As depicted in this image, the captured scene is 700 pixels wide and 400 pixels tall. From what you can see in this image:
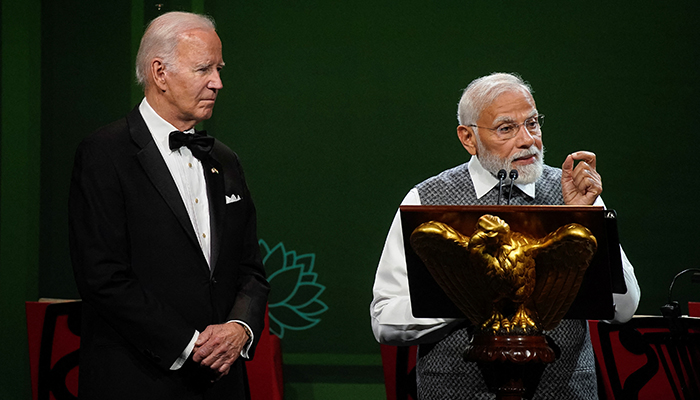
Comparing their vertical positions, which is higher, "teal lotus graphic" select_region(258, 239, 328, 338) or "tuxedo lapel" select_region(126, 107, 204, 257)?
"tuxedo lapel" select_region(126, 107, 204, 257)

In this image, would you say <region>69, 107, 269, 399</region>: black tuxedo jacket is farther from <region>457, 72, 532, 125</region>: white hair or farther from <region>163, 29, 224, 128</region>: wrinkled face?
<region>457, 72, 532, 125</region>: white hair

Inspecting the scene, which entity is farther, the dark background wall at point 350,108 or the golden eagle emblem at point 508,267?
the dark background wall at point 350,108

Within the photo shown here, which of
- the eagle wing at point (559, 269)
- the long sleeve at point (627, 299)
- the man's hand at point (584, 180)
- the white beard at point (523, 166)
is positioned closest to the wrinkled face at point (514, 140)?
the white beard at point (523, 166)

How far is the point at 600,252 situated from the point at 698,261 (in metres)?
2.61

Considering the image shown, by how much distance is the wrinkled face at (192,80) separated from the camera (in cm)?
202

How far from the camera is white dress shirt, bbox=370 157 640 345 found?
5.92 feet

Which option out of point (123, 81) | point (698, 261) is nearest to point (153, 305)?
point (123, 81)

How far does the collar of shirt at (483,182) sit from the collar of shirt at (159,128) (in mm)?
872

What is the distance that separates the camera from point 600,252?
1.34 metres

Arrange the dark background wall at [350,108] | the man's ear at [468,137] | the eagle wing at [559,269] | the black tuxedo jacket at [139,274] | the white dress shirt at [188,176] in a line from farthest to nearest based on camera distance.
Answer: the dark background wall at [350,108] → the man's ear at [468,137] → the white dress shirt at [188,176] → the black tuxedo jacket at [139,274] → the eagle wing at [559,269]

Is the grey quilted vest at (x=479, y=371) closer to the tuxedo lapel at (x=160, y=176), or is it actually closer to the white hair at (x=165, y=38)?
the tuxedo lapel at (x=160, y=176)

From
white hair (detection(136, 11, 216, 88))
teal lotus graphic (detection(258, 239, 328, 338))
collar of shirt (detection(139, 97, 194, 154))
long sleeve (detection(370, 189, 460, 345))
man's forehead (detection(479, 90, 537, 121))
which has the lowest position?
teal lotus graphic (detection(258, 239, 328, 338))

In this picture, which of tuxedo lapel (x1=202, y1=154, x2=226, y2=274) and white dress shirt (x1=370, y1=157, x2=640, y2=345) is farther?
tuxedo lapel (x1=202, y1=154, x2=226, y2=274)

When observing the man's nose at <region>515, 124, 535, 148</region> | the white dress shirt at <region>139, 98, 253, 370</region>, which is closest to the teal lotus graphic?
the white dress shirt at <region>139, 98, 253, 370</region>
